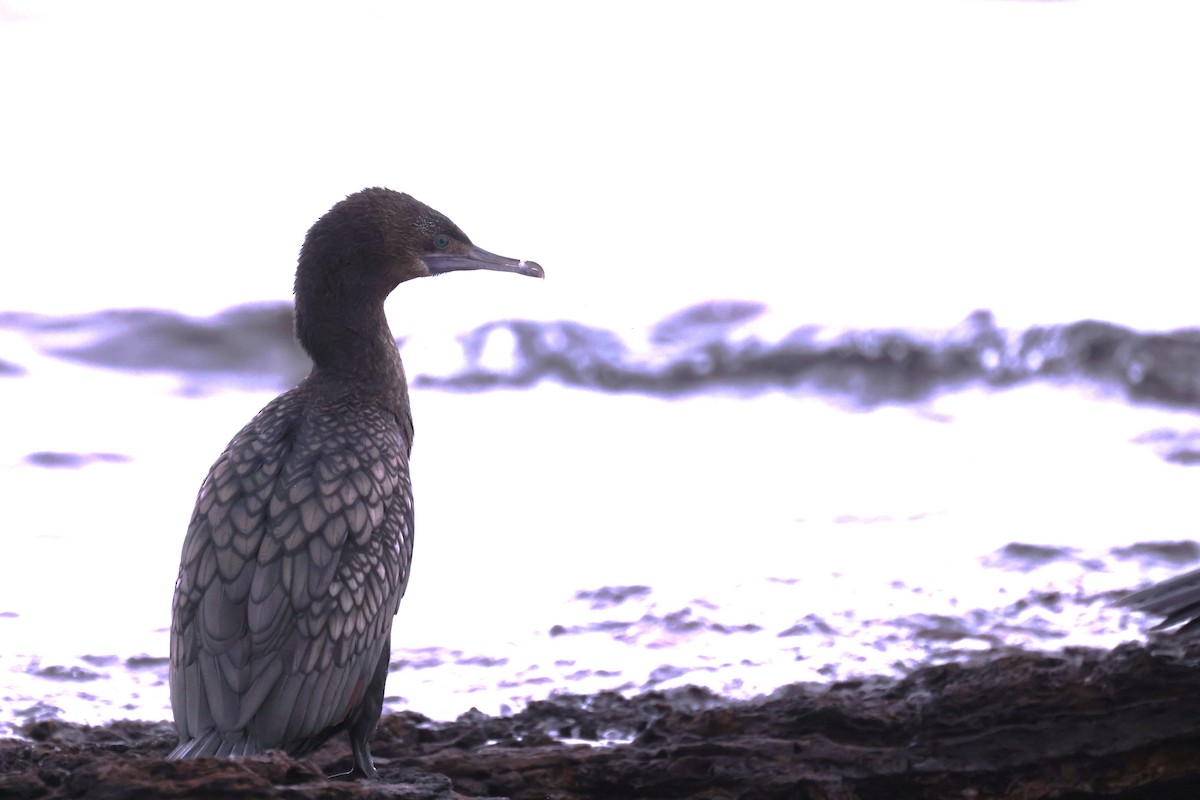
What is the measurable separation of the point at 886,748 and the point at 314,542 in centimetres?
149

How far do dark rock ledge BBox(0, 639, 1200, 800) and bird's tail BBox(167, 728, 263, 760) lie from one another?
11 cm

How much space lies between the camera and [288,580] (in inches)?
148

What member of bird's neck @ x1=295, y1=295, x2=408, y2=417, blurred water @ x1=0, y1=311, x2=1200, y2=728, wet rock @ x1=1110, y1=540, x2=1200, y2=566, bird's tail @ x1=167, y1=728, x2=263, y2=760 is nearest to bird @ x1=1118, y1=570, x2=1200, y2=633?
blurred water @ x1=0, y1=311, x2=1200, y2=728

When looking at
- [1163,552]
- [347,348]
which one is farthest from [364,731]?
[1163,552]

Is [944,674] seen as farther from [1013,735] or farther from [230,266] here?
[230,266]

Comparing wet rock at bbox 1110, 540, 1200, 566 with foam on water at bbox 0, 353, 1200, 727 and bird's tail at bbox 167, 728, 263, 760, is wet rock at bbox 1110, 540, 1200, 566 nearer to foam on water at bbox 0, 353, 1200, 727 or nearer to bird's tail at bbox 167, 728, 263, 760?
foam on water at bbox 0, 353, 1200, 727

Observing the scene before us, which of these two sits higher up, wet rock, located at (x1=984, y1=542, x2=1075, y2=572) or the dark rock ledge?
wet rock, located at (x1=984, y1=542, x2=1075, y2=572)

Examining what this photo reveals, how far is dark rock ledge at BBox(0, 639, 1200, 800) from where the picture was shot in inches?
145

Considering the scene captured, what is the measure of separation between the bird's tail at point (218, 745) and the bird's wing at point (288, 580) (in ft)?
0.03

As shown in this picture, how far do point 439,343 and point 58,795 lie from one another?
6.69 metres

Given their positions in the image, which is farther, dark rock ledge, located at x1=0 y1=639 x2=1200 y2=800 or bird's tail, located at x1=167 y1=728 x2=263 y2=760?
dark rock ledge, located at x1=0 y1=639 x2=1200 y2=800

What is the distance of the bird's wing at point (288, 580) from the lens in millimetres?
3600

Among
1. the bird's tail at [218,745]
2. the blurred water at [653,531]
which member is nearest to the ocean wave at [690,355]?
the blurred water at [653,531]

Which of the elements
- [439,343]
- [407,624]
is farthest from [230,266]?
[407,624]
